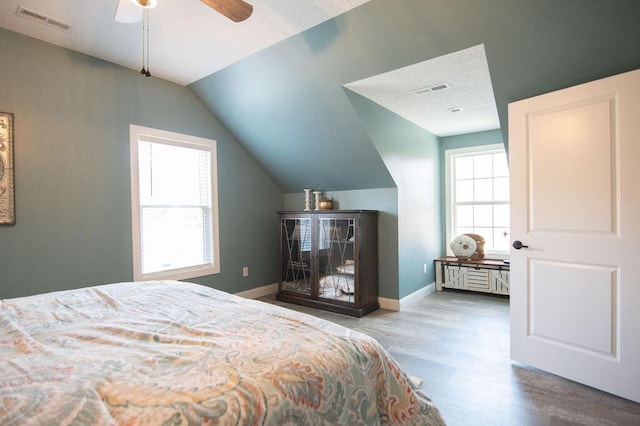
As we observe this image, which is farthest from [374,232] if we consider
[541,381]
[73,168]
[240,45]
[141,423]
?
[141,423]

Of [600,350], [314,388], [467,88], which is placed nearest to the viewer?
[314,388]

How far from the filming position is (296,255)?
14.1ft

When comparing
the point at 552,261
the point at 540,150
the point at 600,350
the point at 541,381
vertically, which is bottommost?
the point at 541,381

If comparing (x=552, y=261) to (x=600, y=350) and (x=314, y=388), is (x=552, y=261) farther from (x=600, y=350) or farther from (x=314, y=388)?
(x=314, y=388)

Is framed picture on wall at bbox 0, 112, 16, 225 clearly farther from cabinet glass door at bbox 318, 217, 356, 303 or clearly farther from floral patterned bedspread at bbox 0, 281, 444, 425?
cabinet glass door at bbox 318, 217, 356, 303

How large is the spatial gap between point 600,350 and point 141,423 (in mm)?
2593

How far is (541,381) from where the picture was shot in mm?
2285

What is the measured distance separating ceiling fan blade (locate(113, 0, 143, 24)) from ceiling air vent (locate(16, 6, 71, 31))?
986 millimetres

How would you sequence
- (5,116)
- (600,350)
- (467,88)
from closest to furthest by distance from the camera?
(600,350)
(5,116)
(467,88)

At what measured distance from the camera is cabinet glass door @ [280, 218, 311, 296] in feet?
13.7

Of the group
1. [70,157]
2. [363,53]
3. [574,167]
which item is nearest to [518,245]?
[574,167]

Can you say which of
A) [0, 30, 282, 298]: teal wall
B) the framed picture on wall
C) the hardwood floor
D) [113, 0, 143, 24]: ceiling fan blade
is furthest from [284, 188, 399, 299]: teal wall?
the framed picture on wall

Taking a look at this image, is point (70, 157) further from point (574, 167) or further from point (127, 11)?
point (574, 167)

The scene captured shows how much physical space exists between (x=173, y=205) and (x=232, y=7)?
2454mm
